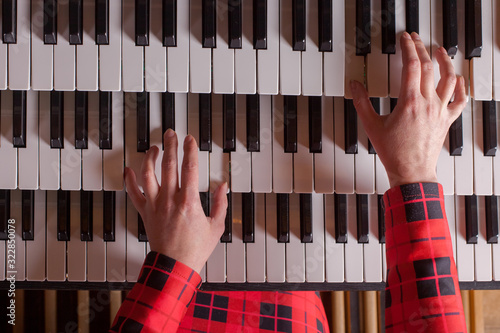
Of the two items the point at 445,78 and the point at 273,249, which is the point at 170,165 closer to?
the point at 273,249

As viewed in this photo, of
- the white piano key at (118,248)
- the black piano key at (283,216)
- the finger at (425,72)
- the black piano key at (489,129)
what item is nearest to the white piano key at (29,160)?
the white piano key at (118,248)

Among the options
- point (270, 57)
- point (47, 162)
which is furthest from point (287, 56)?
point (47, 162)

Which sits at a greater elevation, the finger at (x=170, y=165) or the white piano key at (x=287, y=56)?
the white piano key at (x=287, y=56)

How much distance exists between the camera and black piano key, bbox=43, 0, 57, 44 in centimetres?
108

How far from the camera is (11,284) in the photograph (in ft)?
3.99

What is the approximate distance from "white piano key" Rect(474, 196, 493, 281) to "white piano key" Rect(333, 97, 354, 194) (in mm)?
400

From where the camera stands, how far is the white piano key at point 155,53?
1.10 metres

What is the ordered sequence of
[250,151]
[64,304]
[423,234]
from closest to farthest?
[423,234] → [250,151] → [64,304]

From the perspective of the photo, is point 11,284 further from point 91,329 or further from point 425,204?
point 425,204

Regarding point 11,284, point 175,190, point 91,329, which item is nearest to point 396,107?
point 175,190

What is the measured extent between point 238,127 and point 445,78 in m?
0.55

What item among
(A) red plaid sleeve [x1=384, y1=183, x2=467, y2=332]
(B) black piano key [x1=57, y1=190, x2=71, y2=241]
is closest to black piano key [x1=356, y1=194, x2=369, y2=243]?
(A) red plaid sleeve [x1=384, y1=183, x2=467, y2=332]

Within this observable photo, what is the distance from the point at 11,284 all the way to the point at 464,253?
4.30ft

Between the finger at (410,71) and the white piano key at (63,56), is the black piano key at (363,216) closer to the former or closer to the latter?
the finger at (410,71)
